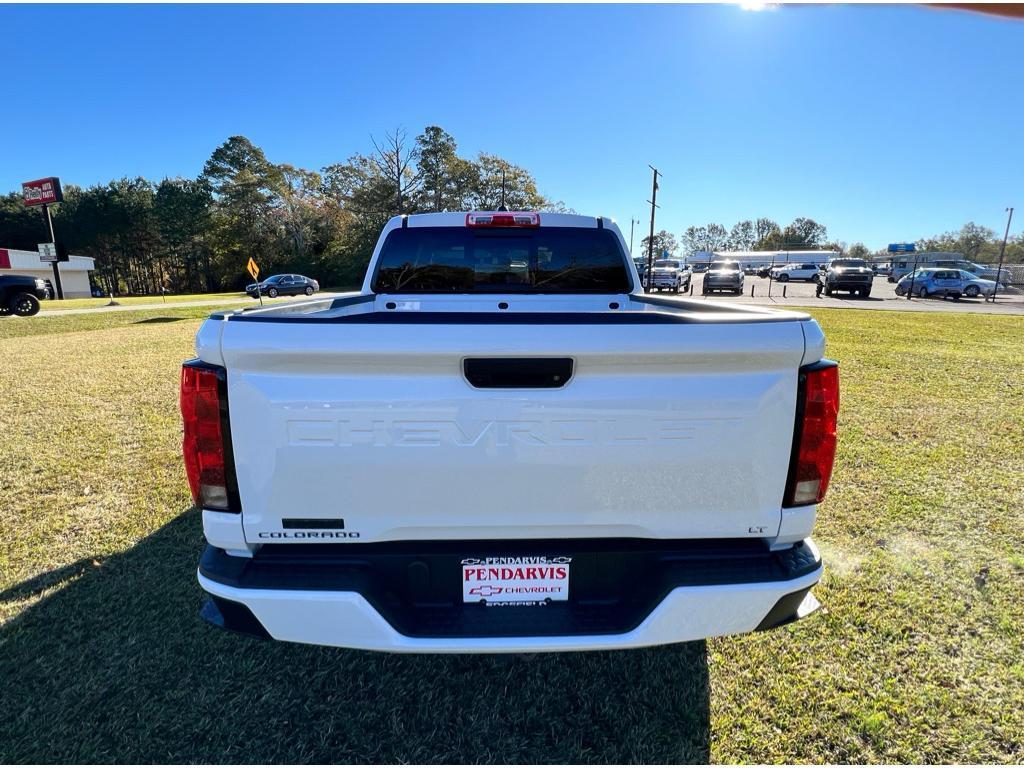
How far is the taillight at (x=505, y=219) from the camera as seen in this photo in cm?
342

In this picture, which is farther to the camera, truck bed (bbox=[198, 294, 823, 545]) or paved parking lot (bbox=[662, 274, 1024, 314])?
paved parking lot (bbox=[662, 274, 1024, 314])

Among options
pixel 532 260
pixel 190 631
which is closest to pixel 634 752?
pixel 190 631

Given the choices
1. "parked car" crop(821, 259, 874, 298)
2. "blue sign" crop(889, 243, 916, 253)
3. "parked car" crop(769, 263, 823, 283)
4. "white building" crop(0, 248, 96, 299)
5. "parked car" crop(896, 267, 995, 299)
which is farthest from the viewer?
"blue sign" crop(889, 243, 916, 253)

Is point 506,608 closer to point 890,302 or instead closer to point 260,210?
point 890,302

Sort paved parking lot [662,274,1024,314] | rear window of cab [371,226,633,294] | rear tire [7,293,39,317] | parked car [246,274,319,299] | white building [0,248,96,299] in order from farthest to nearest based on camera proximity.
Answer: white building [0,248,96,299] → parked car [246,274,319,299] → paved parking lot [662,274,1024,314] → rear tire [7,293,39,317] → rear window of cab [371,226,633,294]

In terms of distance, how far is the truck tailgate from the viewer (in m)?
1.55

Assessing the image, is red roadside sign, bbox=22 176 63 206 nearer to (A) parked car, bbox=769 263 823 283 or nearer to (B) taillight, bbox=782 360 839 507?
(B) taillight, bbox=782 360 839 507

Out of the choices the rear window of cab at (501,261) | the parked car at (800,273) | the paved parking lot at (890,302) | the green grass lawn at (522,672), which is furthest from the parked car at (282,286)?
the parked car at (800,273)

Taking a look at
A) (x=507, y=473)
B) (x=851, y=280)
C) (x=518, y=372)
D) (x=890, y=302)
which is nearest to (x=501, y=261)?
(x=518, y=372)

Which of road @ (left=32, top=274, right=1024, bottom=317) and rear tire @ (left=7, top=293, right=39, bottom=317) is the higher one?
rear tire @ (left=7, top=293, right=39, bottom=317)

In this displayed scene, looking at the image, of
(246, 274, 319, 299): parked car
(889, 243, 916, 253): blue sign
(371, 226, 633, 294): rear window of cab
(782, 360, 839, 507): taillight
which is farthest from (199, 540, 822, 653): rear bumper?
(889, 243, 916, 253): blue sign

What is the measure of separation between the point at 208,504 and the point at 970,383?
32.8 ft

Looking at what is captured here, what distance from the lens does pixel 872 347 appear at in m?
10.8

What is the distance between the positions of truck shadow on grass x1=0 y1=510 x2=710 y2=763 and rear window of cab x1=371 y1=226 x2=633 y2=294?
2.37 meters
